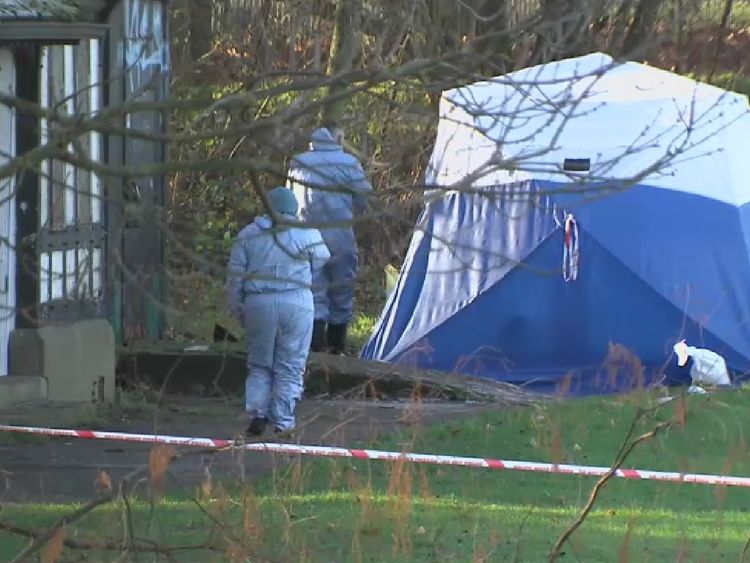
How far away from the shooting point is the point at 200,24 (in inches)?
771

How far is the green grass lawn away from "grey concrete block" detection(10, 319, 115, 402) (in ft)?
8.69

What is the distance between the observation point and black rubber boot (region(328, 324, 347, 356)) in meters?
15.6

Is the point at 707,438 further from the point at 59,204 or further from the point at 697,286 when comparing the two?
the point at 59,204

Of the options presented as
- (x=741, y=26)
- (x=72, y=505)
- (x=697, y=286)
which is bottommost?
(x=72, y=505)

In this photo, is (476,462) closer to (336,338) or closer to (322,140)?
(322,140)

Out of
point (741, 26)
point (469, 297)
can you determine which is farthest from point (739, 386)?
point (741, 26)

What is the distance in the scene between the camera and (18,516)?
873 centimetres

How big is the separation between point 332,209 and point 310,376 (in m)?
7.39

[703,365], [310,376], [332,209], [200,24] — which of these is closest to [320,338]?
[310,376]

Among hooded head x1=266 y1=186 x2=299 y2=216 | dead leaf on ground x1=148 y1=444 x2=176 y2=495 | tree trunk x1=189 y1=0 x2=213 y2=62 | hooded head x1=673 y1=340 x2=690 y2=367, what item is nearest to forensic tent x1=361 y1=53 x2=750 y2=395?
hooded head x1=673 y1=340 x2=690 y2=367

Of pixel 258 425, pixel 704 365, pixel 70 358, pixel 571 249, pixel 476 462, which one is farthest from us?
pixel 571 249

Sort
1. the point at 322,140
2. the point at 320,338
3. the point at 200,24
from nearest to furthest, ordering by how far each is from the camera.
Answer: the point at 322,140, the point at 320,338, the point at 200,24

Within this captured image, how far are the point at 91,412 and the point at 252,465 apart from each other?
2.40 m

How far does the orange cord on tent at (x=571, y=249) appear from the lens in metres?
14.8
